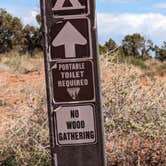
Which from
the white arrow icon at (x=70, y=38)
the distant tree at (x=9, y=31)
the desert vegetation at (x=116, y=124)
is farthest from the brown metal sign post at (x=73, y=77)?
the distant tree at (x=9, y=31)

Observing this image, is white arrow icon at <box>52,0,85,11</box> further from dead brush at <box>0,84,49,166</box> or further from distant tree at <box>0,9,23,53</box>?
distant tree at <box>0,9,23,53</box>

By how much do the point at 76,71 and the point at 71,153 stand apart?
2.04 ft

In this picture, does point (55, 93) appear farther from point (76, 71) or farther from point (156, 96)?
point (156, 96)

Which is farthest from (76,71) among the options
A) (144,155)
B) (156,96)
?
(156,96)

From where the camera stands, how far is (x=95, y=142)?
4.82 metres

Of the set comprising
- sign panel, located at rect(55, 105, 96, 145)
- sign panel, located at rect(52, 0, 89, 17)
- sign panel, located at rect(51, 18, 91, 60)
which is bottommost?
sign panel, located at rect(55, 105, 96, 145)

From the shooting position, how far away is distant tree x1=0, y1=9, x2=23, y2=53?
38.4 m

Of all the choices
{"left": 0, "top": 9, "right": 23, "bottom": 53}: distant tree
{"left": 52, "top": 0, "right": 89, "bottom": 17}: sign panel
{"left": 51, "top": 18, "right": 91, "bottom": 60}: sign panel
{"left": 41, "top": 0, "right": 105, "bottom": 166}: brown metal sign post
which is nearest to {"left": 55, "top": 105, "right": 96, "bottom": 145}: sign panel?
{"left": 41, "top": 0, "right": 105, "bottom": 166}: brown metal sign post

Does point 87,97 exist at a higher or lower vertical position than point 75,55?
lower

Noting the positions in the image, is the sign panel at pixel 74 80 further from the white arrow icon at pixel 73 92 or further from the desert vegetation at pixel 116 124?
the desert vegetation at pixel 116 124

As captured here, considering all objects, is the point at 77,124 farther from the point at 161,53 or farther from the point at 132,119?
the point at 161,53

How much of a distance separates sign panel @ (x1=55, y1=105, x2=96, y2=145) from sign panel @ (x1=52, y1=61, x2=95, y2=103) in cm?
8

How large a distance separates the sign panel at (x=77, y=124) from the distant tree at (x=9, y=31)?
33171mm

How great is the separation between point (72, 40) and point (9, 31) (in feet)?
115
